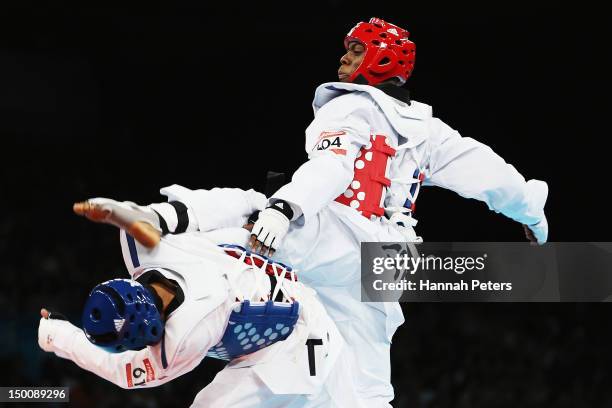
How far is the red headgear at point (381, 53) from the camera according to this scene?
11.6 ft

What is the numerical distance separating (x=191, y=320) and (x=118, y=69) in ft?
13.6

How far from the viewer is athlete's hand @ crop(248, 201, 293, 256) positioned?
2.85 metres

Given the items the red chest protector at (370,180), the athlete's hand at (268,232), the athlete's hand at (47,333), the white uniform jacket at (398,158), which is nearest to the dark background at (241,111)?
the white uniform jacket at (398,158)

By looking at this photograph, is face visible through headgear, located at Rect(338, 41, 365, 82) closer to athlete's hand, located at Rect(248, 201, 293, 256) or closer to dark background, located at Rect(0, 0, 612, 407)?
athlete's hand, located at Rect(248, 201, 293, 256)

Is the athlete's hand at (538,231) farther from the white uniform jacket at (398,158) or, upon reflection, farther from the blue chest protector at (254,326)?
the blue chest protector at (254,326)

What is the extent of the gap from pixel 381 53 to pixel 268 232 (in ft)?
3.41

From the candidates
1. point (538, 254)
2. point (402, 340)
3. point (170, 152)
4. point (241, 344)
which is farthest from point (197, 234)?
point (402, 340)

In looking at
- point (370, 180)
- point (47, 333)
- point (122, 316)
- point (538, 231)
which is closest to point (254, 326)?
point (122, 316)

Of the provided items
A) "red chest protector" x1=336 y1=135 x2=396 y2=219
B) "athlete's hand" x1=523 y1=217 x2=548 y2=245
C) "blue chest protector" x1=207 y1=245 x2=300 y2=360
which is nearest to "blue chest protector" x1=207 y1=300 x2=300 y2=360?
"blue chest protector" x1=207 y1=245 x2=300 y2=360

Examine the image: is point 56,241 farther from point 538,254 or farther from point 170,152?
point 538,254

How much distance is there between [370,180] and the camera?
3371 millimetres

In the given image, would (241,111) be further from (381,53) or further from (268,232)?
(268,232)

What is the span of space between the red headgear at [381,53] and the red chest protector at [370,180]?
11.5 inches

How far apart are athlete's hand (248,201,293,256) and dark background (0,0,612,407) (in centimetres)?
306
